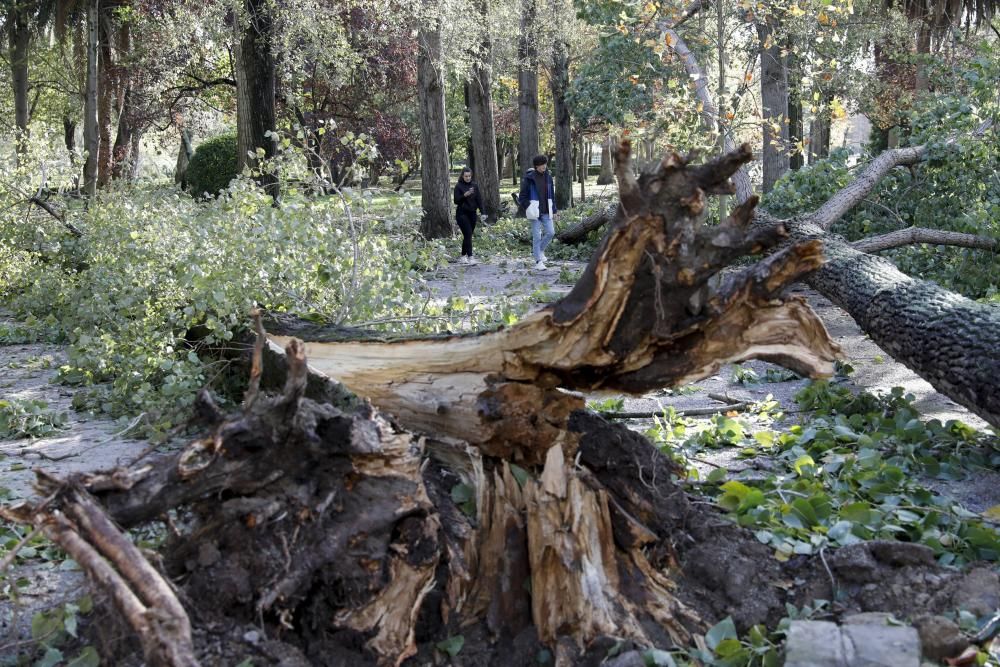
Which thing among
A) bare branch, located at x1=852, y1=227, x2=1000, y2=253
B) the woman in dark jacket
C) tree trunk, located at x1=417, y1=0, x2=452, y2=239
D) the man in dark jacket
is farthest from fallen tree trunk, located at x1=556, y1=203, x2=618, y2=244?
bare branch, located at x1=852, y1=227, x2=1000, y2=253

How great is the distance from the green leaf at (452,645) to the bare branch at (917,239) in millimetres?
6267

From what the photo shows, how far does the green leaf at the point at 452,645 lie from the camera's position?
313cm

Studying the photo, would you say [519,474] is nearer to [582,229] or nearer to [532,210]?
[532,210]

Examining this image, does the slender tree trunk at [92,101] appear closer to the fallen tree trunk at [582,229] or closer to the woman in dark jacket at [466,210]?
the woman in dark jacket at [466,210]

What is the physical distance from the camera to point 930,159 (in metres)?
9.13

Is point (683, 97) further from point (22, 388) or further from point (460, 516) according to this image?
point (460, 516)

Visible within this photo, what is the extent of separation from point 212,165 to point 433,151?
9186 mm

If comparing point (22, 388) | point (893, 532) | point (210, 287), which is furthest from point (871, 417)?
point (22, 388)

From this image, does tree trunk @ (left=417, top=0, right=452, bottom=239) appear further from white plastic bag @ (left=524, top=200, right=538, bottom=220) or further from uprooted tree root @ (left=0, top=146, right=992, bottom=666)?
uprooted tree root @ (left=0, top=146, right=992, bottom=666)

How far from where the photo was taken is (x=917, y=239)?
8.30m

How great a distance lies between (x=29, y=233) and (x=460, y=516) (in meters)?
9.64

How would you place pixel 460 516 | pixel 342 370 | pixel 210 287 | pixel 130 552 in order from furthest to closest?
pixel 210 287, pixel 342 370, pixel 460 516, pixel 130 552

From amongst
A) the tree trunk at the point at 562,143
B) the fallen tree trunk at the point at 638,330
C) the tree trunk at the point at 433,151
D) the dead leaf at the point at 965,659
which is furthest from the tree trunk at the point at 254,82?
the tree trunk at the point at 562,143

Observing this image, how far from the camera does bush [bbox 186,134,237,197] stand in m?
23.1
